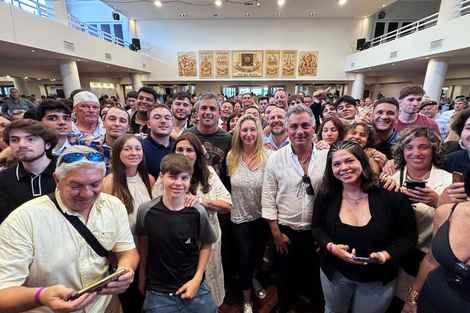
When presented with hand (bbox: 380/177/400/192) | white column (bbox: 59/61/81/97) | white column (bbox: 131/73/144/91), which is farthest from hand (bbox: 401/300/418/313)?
white column (bbox: 131/73/144/91)

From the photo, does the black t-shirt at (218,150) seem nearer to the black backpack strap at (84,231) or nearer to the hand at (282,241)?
the hand at (282,241)

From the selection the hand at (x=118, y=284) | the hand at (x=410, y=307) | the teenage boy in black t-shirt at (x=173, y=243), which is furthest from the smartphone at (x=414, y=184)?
the hand at (x=118, y=284)

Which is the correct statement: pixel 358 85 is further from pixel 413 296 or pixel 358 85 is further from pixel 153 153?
pixel 153 153

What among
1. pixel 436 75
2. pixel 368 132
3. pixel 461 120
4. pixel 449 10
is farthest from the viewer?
pixel 436 75

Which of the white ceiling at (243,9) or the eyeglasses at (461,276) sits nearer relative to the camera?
the eyeglasses at (461,276)

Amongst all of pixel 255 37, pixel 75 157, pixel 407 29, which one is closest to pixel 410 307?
pixel 75 157

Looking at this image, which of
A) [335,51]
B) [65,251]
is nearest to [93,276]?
[65,251]

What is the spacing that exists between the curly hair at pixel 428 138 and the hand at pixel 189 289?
1746 millimetres

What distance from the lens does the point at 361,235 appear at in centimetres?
132

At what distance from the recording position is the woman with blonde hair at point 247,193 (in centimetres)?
Answer: 195

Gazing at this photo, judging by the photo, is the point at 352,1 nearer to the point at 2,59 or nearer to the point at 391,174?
the point at 391,174

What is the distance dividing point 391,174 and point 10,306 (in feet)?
7.80

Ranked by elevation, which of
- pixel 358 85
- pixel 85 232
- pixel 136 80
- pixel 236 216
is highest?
pixel 136 80

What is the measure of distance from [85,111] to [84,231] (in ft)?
6.81
